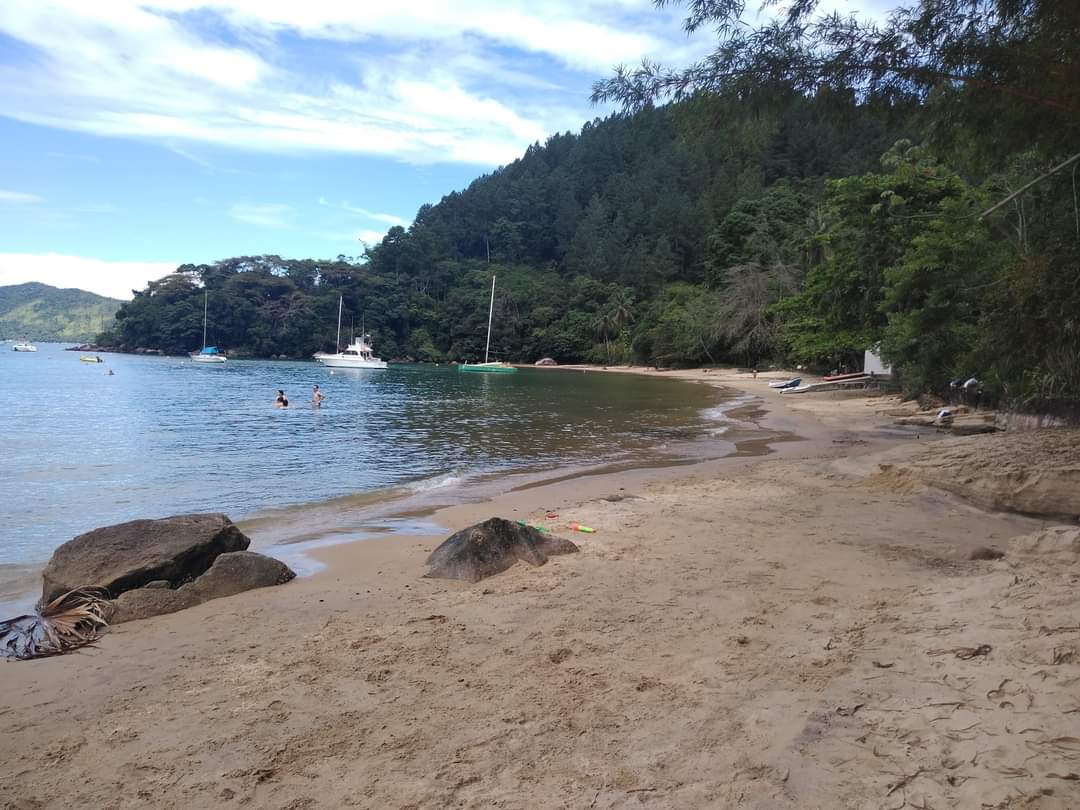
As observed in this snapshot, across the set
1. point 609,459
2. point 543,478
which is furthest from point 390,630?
point 609,459

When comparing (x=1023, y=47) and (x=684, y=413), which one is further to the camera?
(x=684, y=413)

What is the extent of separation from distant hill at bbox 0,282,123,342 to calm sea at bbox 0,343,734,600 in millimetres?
159469

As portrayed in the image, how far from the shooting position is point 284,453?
17438 millimetres

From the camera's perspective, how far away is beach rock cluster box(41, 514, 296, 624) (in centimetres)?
618

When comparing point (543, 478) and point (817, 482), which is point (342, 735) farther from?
point (543, 478)

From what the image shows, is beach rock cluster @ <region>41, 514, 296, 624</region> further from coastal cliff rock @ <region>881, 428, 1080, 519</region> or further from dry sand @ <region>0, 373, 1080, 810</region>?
coastal cliff rock @ <region>881, 428, 1080, 519</region>

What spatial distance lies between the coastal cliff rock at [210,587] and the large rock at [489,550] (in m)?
1.59

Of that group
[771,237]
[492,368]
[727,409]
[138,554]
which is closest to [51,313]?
[492,368]

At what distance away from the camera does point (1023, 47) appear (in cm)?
664

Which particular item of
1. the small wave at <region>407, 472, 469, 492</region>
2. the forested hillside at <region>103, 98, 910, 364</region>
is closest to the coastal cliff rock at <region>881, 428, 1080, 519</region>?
the small wave at <region>407, 472, 469, 492</region>

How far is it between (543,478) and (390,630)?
354 inches

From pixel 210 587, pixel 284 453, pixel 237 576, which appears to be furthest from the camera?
pixel 284 453

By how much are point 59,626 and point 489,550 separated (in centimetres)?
349

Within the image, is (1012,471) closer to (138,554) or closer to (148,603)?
(148,603)
